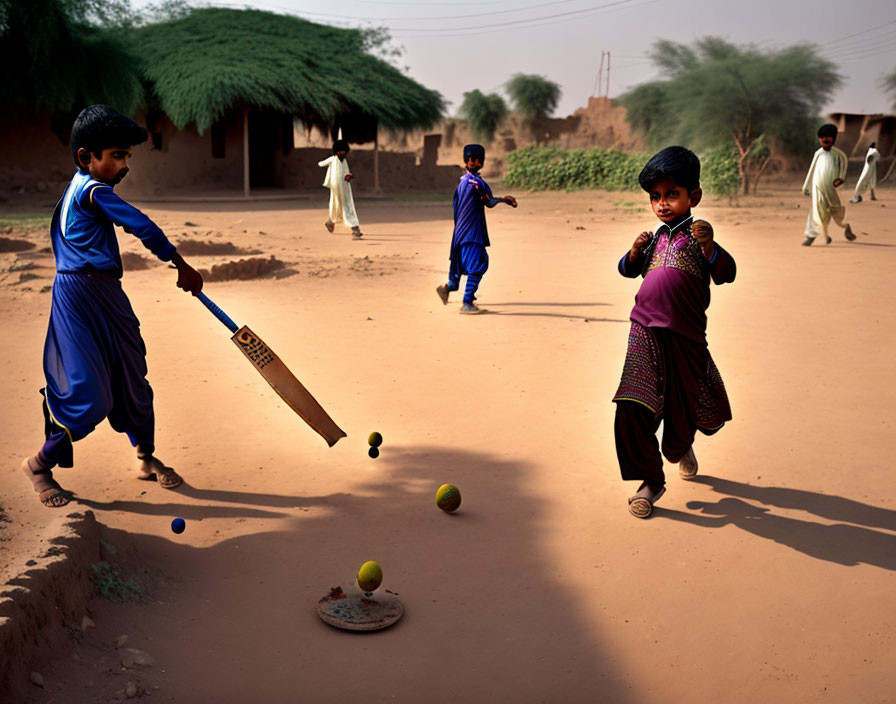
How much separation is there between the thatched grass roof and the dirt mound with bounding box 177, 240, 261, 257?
380 inches

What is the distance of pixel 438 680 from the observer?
2.72m

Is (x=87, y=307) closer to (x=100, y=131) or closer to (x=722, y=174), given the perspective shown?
(x=100, y=131)

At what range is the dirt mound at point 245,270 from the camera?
10.2 meters

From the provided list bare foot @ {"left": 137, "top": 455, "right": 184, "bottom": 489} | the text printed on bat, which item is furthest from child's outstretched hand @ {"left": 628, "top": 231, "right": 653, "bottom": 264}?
bare foot @ {"left": 137, "top": 455, "right": 184, "bottom": 489}

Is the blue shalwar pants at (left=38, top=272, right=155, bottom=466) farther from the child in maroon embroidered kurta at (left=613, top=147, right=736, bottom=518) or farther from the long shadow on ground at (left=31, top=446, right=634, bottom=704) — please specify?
the child in maroon embroidered kurta at (left=613, top=147, right=736, bottom=518)

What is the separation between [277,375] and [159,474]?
0.84 meters

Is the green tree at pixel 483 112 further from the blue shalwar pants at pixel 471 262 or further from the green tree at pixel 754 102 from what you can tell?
the blue shalwar pants at pixel 471 262

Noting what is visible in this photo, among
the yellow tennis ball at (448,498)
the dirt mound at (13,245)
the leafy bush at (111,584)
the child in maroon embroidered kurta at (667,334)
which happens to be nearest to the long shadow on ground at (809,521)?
the child in maroon embroidered kurta at (667,334)

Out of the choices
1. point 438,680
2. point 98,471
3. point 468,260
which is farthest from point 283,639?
point 468,260

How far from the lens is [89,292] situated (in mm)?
3707

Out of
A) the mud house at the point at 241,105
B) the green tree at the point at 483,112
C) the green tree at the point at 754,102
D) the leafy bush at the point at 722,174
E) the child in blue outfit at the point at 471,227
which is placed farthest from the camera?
the green tree at the point at 483,112

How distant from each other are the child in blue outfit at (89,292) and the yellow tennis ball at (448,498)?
1445 millimetres

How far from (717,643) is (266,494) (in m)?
2.21

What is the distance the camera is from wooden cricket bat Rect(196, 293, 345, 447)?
3.96m
